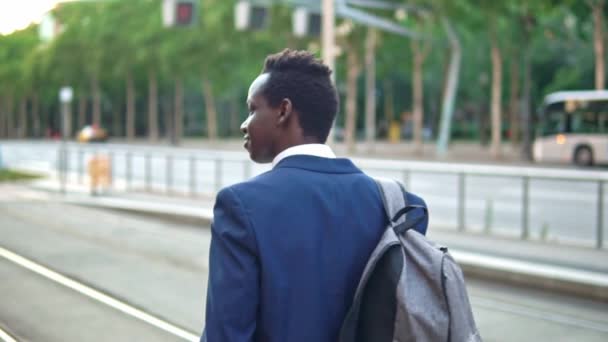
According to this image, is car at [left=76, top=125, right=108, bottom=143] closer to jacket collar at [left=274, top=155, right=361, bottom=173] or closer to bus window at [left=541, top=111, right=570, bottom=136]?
bus window at [left=541, top=111, right=570, bottom=136]

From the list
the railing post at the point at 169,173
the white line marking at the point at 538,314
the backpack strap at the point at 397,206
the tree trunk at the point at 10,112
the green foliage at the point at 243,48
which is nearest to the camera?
the backpack strap at the point at 397,206

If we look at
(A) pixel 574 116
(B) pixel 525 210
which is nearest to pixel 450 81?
(A) pixel 574 116

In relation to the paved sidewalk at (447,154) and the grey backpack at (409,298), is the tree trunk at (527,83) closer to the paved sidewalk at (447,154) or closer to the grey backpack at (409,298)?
the paved sidewalk at (447,154)

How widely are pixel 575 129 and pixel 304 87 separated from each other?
27.2m

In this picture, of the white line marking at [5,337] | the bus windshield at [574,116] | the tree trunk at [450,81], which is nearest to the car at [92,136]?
the tree trunk at [450,81]

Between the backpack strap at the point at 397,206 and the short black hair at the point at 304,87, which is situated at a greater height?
the short black hair at the point at 304,87

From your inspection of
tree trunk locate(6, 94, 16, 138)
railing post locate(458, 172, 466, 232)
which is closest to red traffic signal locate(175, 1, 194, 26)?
railing post locate(458, 172, 466, 232)

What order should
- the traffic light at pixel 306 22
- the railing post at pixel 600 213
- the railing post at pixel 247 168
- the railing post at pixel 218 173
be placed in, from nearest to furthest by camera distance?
the railing post at pixel 600 213, the traffic light at pixel 306 22, the railing post at pixel 247 168, the railing post at pixel 218 173

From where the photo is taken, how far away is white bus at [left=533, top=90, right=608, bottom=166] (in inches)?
1061

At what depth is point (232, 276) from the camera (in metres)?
1.94

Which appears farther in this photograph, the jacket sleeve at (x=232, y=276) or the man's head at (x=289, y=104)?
the man's head at (x=289, y=104)

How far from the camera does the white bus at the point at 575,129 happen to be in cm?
2694

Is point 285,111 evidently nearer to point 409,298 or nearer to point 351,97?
point 409,298

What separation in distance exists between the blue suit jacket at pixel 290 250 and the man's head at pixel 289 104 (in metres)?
0.08
